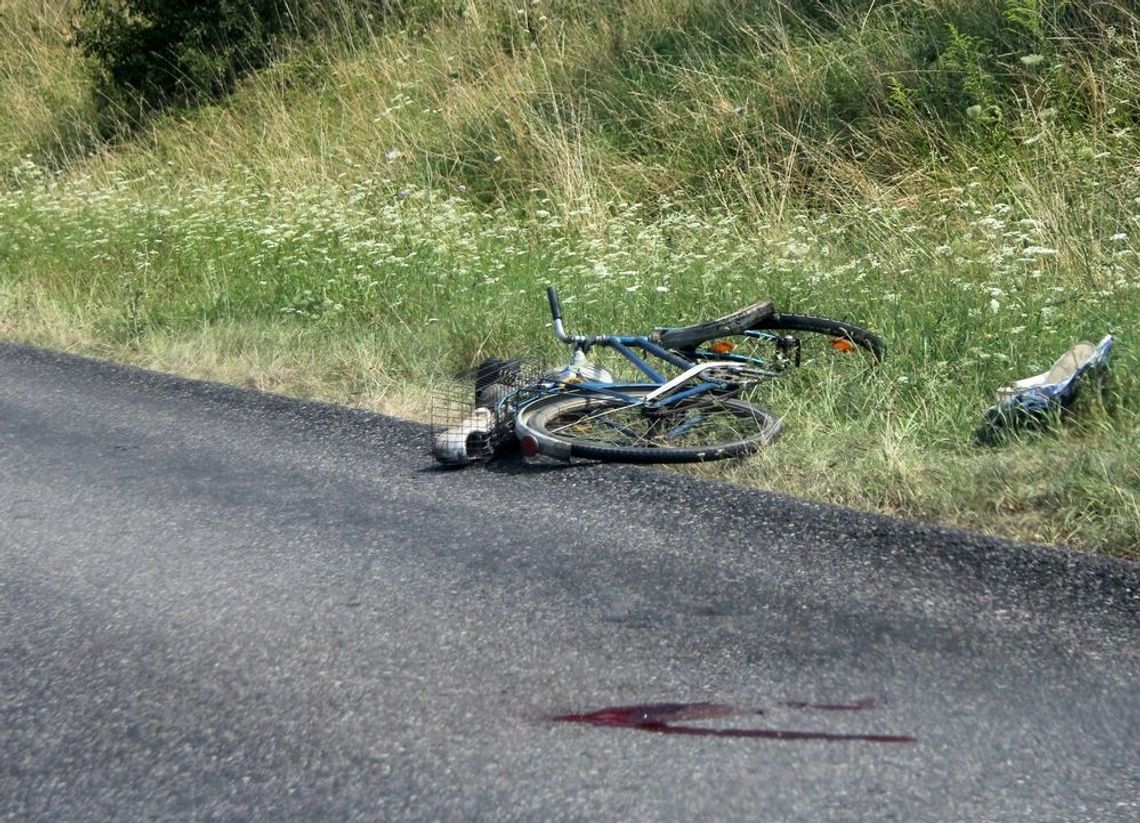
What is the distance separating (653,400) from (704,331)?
0.61 metres

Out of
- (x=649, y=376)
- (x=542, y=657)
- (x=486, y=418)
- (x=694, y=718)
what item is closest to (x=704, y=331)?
(x=649, y=376)

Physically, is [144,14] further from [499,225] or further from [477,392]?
[477,392]

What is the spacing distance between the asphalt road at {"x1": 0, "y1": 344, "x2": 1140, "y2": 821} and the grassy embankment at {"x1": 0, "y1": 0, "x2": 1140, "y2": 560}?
70 cm

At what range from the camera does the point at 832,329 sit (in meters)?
6.97

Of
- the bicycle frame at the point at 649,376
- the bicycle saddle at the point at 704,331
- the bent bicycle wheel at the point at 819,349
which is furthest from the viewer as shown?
the bent bicycle wheel at the point at 819,349

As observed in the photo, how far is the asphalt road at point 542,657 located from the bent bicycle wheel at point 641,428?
110 millimetres

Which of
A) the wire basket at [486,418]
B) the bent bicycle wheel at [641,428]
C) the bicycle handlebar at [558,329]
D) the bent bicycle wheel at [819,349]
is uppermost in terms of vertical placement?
the bicycle handlebar at [558,329]

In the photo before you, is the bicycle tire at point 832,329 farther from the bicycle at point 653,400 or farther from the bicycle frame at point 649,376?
the bicycle frame at point 649,376

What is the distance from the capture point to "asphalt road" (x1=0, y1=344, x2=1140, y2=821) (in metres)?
3.35

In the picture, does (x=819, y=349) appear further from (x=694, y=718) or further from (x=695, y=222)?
(x=694, y=718)

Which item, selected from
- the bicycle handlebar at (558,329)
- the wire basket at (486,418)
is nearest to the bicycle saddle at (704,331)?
the bicycle handlebar at (558,329)

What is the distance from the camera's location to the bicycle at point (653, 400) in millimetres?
6102

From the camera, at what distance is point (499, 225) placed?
11906 mm

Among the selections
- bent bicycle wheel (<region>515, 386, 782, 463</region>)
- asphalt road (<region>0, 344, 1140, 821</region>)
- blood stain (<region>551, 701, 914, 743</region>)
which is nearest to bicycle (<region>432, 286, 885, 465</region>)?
bent bicycle wheel (<region>515, 386, 782, 463</region>)
